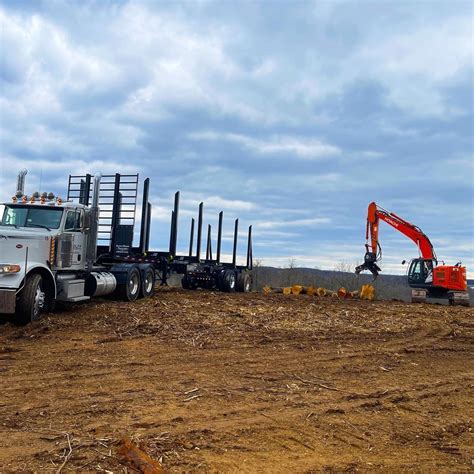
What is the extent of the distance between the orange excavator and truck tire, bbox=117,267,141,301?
10.9 metres

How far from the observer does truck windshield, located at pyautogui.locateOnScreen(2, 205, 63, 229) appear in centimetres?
1357

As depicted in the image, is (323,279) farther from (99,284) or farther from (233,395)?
(233,395)

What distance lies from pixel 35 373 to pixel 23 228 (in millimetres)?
6225

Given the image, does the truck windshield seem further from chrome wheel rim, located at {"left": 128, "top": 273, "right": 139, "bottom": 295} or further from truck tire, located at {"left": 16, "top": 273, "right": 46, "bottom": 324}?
chrome wheel rim, located at {"left": 128, "top": 273, "right": 139, "bottom": 295}

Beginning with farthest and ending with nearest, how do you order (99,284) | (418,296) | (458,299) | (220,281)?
(418,296), (458,299), (220,281), (99,284)

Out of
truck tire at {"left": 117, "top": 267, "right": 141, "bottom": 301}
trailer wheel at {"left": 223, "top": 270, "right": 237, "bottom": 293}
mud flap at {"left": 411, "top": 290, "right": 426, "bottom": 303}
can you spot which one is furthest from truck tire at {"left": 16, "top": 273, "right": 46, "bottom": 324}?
mud flap at {"left": 411, "top": 290, "right": 426, "bottom": 303}

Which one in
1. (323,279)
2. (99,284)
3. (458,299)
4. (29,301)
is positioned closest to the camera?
(29,301)

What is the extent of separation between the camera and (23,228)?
43.0 feet

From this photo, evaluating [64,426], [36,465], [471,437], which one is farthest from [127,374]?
[471,437]

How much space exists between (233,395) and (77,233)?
8975 millimetres

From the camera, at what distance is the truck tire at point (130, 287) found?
16.6 metres

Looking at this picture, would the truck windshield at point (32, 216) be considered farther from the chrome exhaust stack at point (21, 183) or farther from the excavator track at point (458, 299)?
the excavator track at point (458, 299)

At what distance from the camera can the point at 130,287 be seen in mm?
17047

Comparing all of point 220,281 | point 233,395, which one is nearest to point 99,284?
point 233,395
